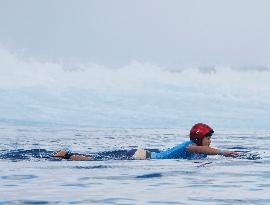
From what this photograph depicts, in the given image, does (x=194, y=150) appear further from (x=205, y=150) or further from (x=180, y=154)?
(x=180, y=154)

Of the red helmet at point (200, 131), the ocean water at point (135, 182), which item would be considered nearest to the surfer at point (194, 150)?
the red helmet at point (200, 131)

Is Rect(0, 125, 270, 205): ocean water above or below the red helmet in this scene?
below

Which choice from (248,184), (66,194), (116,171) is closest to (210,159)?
(116,171)

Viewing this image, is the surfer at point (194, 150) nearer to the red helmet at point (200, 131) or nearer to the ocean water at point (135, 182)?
the red helmet at point (200, 131)

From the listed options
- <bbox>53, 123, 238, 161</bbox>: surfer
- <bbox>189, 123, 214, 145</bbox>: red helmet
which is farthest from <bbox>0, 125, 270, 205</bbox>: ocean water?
<bbox>189, 123, 214, 145</bbox>: red helmet

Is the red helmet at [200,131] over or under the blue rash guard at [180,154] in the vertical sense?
over

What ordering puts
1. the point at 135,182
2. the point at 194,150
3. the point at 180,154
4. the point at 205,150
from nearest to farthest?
the point at 135,182 → the point at 205,150 → the point at 194,150 → the point at 180,154

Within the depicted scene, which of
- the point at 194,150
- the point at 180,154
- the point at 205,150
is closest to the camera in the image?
the point at 205,150

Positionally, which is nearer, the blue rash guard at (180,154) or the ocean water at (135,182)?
the ocean water at (135,182)

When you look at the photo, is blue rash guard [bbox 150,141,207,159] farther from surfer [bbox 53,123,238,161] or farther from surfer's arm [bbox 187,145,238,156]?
surfer's arm [bbox 187,145,238,156]

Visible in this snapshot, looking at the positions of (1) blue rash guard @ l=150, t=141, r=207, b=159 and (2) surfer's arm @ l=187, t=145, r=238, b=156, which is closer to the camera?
(2) surfer's arm @ l=187, t=145, r=238, b=156

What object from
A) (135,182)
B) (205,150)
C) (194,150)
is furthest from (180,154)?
(135,182)

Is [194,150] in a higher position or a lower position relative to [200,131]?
lower

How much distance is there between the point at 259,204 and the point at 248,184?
3.39 metres
